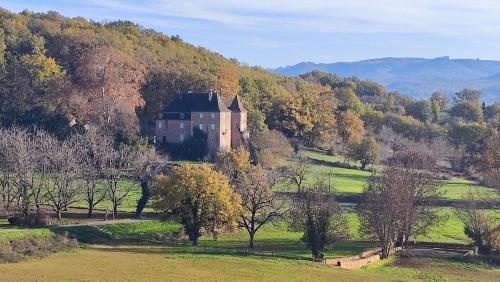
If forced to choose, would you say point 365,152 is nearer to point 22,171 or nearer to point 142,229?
point 142,229

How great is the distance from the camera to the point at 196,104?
95.0 m

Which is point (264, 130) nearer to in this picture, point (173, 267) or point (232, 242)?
point (232, 242)

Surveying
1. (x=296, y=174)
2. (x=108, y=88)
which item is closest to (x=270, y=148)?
(x=296, y=174)

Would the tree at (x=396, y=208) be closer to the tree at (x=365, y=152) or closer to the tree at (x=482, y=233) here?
the tree at (x=482, y=233)

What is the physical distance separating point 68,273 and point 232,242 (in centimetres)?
1984

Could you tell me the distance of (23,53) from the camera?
105750 millimetres

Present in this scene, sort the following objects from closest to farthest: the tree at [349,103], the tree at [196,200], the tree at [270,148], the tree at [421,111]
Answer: the tree at [196,200] < the tree at [270,148] < the tree at [349,103] < the tree at [421,111]

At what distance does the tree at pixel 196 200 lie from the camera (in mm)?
54344

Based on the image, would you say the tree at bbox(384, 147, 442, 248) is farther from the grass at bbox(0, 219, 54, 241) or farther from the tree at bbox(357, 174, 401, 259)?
the grass at bbox(0, 219, 54, 241)

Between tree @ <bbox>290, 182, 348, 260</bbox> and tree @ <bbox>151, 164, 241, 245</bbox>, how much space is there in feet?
16.2

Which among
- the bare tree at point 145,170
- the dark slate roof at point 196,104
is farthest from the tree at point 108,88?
the bare tree at point 145,170

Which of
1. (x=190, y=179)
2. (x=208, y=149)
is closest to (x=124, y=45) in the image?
(x=208, y=149)

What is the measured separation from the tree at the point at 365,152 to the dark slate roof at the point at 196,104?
874 inches

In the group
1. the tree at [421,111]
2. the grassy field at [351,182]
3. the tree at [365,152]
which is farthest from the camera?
the tree at [421,111]
